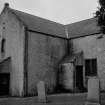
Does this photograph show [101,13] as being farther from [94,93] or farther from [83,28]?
[83,28]

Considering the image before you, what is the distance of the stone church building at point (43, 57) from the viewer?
23.4 meters

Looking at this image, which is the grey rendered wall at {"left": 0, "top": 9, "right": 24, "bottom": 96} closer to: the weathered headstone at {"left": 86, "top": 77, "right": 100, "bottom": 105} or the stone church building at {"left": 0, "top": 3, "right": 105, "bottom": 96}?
the stone church building at {"left": 0, "top": 3, "right": 105, "bottom": 96}

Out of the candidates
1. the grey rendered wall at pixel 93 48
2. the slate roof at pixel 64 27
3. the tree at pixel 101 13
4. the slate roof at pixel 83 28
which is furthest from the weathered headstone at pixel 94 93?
the slate roof at pixel 83 28

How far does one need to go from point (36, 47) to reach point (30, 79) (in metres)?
4.01

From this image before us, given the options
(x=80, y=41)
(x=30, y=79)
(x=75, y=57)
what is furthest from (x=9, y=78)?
(x=80, y=41)

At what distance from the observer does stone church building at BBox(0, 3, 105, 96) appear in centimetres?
2344

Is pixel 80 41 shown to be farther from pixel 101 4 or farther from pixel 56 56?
pixel 101 4

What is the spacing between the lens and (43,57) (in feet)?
82.8

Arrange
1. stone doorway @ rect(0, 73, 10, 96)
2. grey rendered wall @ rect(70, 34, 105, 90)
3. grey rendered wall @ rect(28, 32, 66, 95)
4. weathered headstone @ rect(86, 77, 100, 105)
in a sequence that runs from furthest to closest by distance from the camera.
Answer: grey rendered wall @ rect(70, 34, 105, 90), stone doorway @ rect(0, 73, 10, 96), grey rendered wall @ rect(28, 32, 66, 95), weathered headstone @ rect(86, 77, 100, 105)

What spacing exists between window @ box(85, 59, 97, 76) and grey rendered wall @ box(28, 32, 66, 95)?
387 centimetres

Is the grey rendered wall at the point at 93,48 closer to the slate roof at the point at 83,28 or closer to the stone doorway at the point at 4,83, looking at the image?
the slate roof at the point at 83,28

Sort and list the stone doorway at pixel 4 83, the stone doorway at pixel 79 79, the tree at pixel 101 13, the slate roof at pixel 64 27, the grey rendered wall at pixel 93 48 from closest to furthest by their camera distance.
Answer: the tree at pixel 101 13 < the stone doorway at pixel 4 83 < the grey rendered wall at pixel 93 48 < the stone doorway at pixel 79 79 < the slate roof at pixel 64 27

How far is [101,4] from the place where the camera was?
583 inches

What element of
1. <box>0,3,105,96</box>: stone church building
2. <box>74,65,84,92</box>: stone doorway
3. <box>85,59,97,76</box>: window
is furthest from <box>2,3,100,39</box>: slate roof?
<box>74,65,84,92</box>: stone doorway
